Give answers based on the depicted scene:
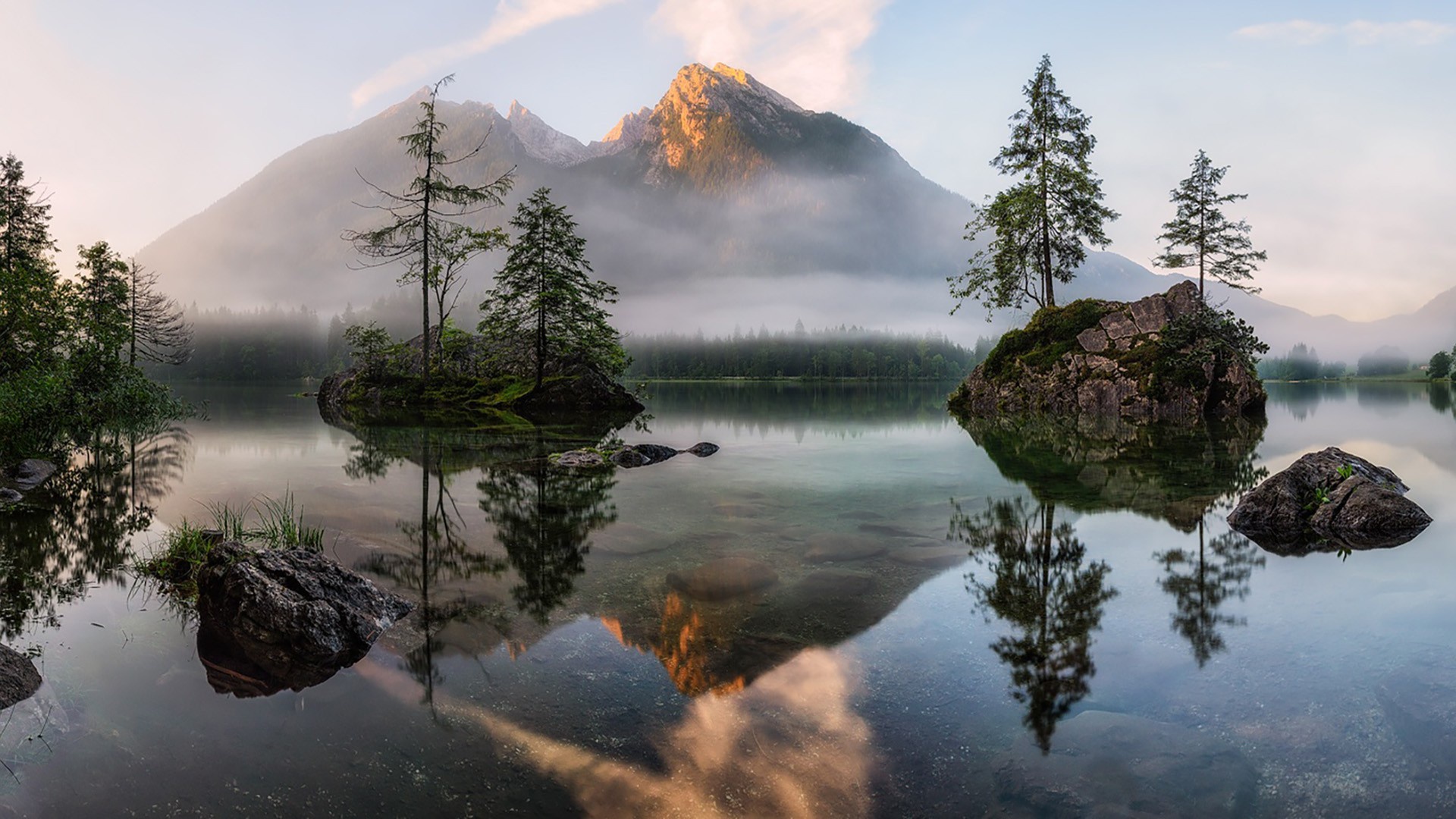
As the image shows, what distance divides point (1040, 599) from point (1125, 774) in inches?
129

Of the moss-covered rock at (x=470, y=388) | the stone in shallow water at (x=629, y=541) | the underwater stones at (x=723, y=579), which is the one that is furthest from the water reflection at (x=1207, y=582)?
the moss-covered rock at (x=470, y=388)

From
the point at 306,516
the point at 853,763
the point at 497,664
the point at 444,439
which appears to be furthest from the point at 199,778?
the point at 444,439

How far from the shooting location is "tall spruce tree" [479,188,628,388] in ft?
126

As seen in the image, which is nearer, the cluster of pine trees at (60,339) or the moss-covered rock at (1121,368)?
the cluster of pine trees at (60,339)

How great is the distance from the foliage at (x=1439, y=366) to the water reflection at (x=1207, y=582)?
532 ft

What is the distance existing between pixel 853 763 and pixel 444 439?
21.0 meters

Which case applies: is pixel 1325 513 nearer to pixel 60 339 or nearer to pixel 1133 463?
pixel 1133 463

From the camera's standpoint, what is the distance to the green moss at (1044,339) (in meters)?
38.6

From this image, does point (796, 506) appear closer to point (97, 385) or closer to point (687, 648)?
point (687, 648)

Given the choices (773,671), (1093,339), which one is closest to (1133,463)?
(773,671)

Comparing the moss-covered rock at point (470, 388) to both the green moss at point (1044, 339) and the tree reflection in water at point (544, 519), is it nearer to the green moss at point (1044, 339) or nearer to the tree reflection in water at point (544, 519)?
the tree reflection in water at point (544, 519)

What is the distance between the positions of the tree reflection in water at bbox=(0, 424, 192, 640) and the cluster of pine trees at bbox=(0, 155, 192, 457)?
1728mm

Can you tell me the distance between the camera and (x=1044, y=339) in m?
40.2

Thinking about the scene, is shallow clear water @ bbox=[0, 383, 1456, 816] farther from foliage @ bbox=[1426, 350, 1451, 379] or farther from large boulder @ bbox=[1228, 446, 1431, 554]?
foliage @ bbox=[1426, 350, 1451, 379]
